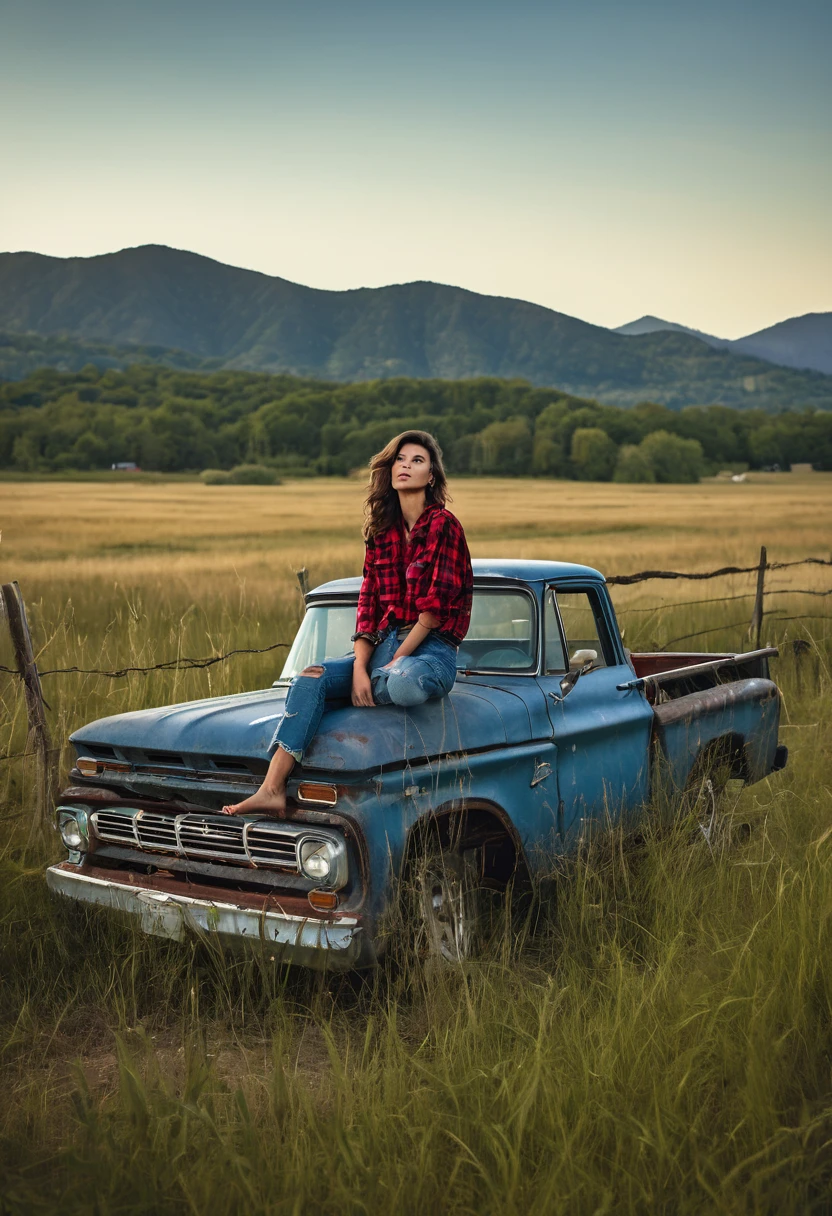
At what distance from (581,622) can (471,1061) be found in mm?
2968

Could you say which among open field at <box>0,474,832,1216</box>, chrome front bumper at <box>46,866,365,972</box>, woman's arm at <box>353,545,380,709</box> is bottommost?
open field at <box>0,474,832,1216</box>

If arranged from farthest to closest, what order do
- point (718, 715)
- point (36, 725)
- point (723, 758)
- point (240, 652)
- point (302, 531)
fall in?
point (302, 531)
point (240, 652)
point (723, 758)
point (718, 715)
point (36, 725)

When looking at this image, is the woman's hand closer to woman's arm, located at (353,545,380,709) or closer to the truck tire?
woman's arm, located at (353,545,380,709)

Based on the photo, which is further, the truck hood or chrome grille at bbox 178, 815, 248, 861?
chrome grille at bbox 178, 815, 248, 861

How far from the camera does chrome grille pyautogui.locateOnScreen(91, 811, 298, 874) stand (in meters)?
3.96

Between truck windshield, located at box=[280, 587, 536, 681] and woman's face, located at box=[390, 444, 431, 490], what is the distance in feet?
2.33

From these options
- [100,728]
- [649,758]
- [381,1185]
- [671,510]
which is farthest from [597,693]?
[671,510]

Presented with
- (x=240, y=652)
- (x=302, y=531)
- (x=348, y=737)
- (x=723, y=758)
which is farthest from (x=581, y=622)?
(x=302, y=531)

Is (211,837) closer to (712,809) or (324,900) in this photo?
(324,900)

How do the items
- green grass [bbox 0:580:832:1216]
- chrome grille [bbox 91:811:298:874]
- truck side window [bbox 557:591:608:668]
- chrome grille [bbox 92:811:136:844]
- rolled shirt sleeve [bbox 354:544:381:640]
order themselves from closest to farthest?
green grass [bbox 0:580:832:1216]
chrome grille [bbox 91:811:298:874]
chrome grille [bbox 92:811:136:844]
rolled shirt sleeve [bbox 354:544:381:640]
truck side window [bbox 557:591:608:668]

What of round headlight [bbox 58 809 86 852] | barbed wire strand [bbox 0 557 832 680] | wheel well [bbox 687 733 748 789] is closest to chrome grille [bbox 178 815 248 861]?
round headlight [bbox 58 809 86 852]

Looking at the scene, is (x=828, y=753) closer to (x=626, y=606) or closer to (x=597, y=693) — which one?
(x=597, y=693)

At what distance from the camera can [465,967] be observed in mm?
4094

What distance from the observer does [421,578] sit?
4531 millimetres
